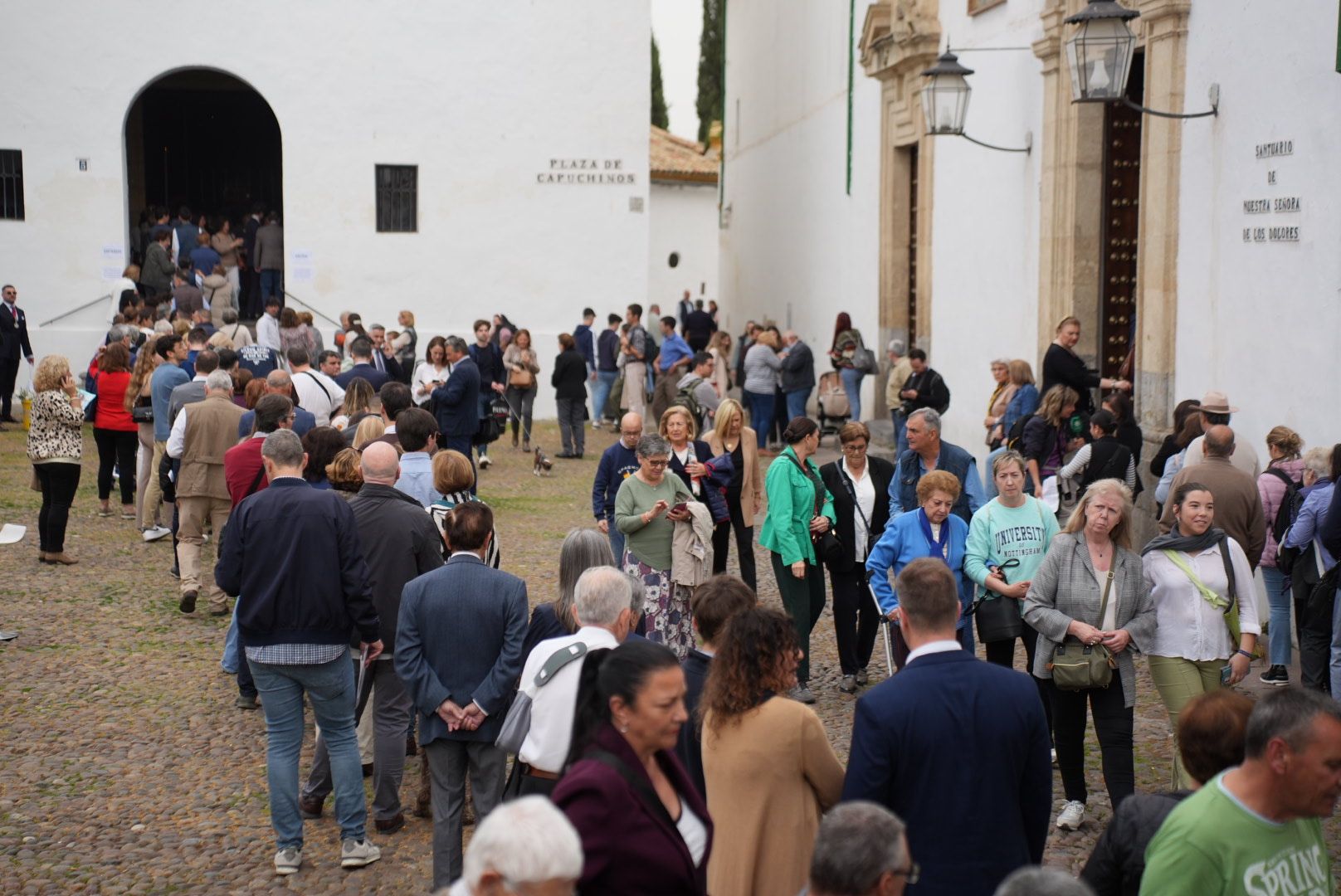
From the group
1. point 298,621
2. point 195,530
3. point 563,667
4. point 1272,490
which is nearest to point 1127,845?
point 563,667

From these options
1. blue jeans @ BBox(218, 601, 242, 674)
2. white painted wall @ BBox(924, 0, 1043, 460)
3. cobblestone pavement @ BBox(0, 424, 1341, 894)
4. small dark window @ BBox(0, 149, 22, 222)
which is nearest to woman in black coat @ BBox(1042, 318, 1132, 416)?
white painted wall @ BBox(924, 0, 1043, 460)

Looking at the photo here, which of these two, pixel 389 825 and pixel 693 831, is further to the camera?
pixel 389 825

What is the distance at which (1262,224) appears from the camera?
1042 centimetres

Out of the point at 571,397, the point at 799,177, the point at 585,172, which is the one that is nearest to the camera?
the point at 571,397

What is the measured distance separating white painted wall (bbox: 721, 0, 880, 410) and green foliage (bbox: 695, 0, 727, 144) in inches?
515

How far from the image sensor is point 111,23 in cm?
2325

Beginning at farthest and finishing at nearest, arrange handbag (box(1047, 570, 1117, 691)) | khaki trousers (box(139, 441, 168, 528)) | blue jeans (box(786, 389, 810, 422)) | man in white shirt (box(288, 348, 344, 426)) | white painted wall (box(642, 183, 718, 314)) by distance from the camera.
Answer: white painted wall (box(642, 183, 718, 314)), blue jeans (box(786, 389, 810, 422)), khaki trousers (box(139, 441, 168, 528)), man in white shirt (box(288, 348, 344, 426)), handbag (box(1047, 570, 1117, 691))

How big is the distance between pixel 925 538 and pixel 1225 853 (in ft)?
13.5

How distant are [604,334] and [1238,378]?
1316 centimetres

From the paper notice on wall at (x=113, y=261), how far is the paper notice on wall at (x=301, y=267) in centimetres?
257

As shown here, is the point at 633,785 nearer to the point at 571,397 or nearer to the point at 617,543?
the point at 617,543

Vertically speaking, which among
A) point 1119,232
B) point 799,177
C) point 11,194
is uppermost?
point 799,177

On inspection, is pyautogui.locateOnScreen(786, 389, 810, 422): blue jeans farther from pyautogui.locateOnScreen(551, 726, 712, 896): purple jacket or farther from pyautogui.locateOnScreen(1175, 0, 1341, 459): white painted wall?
pyautogui.locateOnScreen(551, 726, 712, 896): purple jacket

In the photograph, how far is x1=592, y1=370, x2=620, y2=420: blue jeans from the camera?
2338cm
